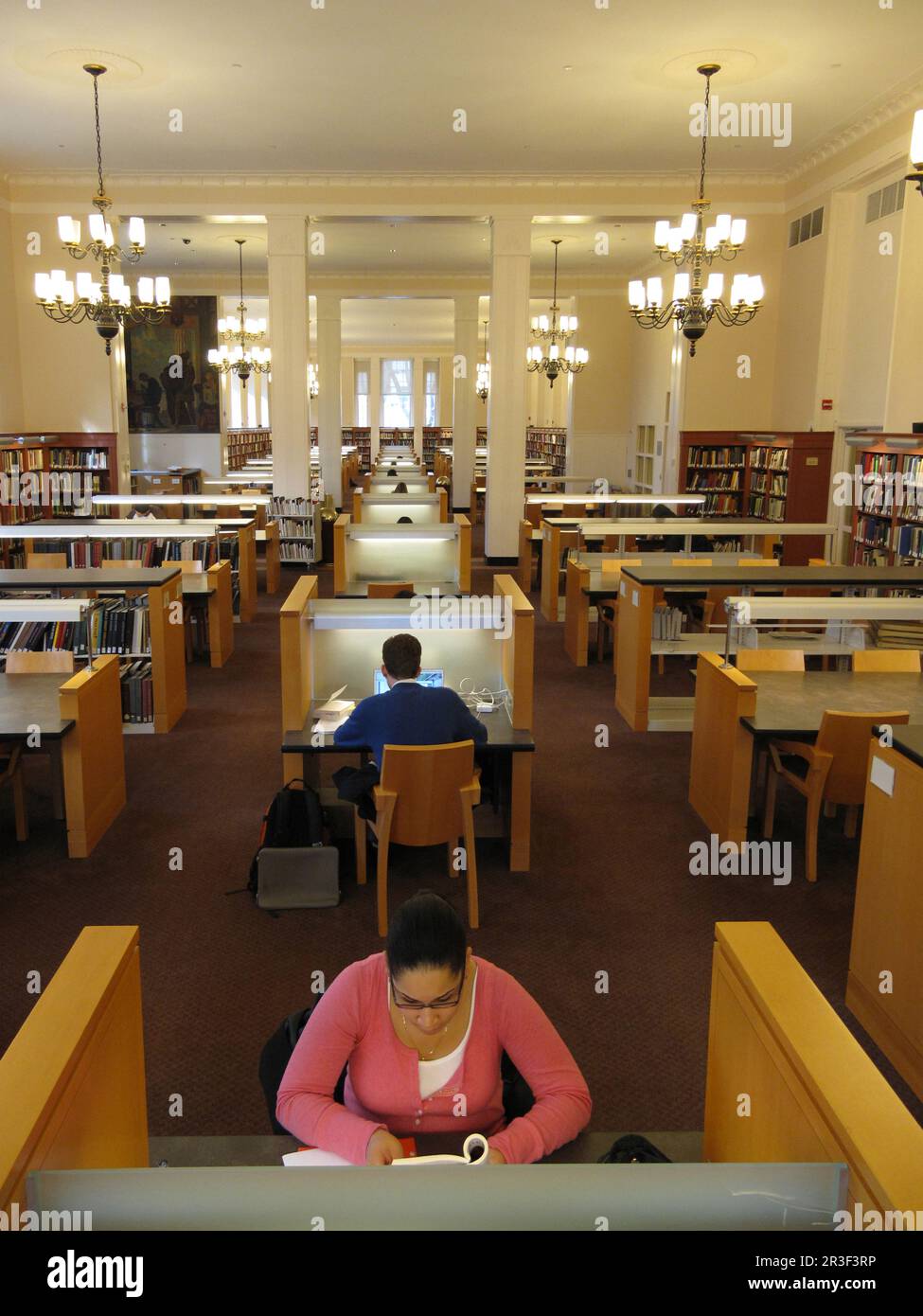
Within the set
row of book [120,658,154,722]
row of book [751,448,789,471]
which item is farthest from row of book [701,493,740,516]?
row of book [120,658,154,722]

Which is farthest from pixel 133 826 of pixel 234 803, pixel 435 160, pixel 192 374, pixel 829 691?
pixel 192 374

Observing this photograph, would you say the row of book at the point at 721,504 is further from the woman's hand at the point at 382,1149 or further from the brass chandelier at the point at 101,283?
the woman's hand at the point at 382,1149

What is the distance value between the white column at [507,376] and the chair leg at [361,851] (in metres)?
9.42

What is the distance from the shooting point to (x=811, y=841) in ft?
16.1

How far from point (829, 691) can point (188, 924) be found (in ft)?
11.0

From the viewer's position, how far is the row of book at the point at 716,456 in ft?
45.1

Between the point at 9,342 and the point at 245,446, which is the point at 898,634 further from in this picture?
the point at 245,446

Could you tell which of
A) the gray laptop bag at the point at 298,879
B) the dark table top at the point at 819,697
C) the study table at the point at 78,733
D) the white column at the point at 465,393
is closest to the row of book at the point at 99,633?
the study table at the point at 78,733

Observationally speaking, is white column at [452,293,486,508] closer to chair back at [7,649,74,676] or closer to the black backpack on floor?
chair back at [7,649,74,676]

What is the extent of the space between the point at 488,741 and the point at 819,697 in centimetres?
189

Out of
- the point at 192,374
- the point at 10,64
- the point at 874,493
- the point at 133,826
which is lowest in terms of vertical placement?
the point at 133,826

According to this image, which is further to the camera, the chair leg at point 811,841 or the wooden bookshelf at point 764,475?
the wooden bookshelf at point 764,475
